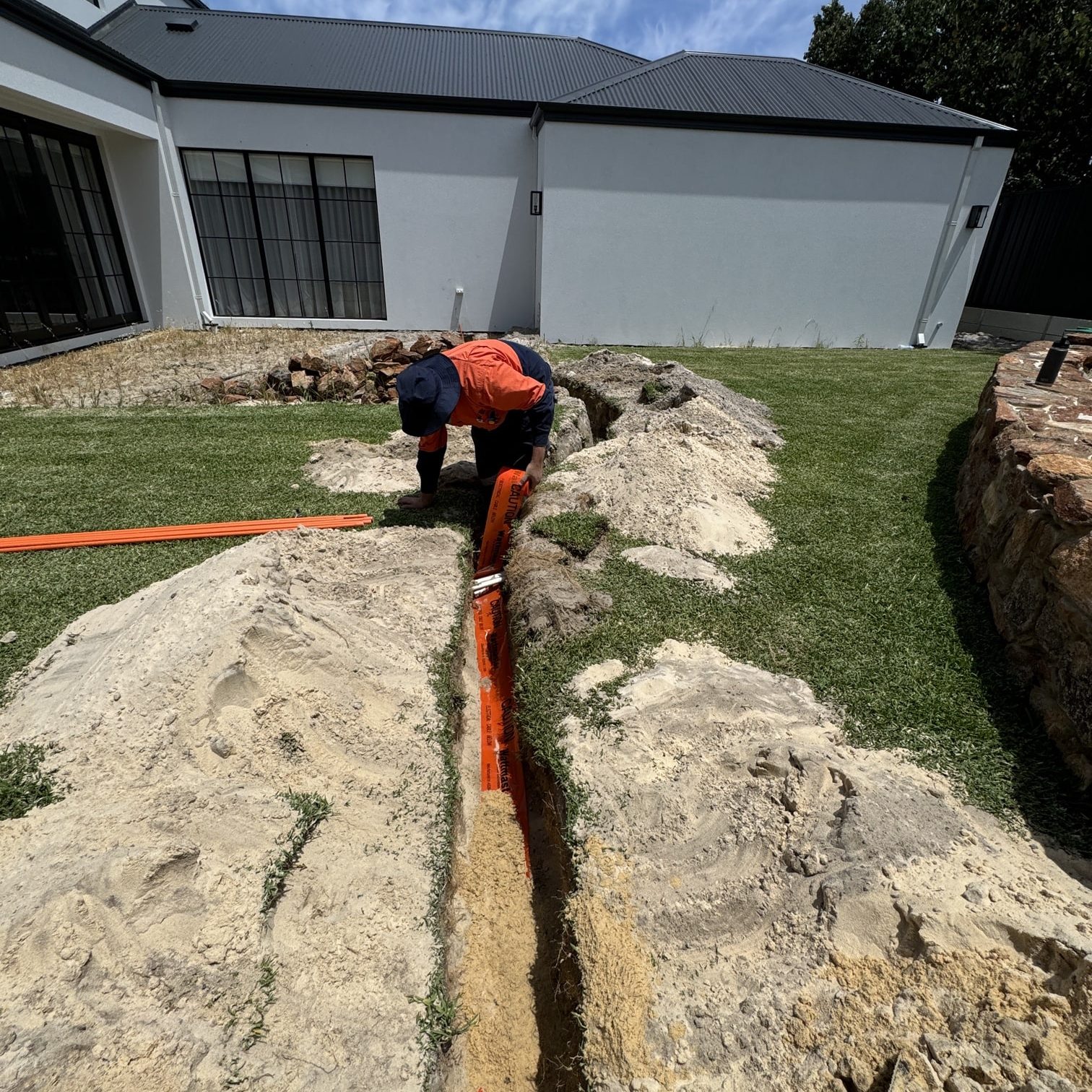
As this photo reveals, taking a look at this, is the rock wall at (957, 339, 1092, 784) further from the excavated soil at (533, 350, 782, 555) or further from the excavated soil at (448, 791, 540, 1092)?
the excavated soil at (448, 791, 540, 1092)

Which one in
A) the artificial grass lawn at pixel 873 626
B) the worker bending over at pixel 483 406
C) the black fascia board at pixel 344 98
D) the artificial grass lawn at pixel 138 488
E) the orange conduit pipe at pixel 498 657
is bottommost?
the orange conduit pipe at pixel 498 657

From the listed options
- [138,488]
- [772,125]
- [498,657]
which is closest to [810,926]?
[498,657]

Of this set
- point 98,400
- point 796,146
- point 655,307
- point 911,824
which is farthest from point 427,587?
point 796,146

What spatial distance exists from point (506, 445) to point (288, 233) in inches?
355

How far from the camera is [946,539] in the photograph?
3893 mm

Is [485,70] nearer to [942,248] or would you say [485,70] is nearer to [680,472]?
[942,248]

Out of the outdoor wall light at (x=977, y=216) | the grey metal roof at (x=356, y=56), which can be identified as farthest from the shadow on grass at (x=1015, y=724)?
the grey metal roof at (x=356, y=56)

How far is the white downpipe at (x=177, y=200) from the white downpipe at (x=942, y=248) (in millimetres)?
12643

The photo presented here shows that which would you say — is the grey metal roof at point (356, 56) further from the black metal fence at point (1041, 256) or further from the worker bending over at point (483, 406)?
the worker bending over at point (483, 406)

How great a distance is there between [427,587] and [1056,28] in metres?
18.2

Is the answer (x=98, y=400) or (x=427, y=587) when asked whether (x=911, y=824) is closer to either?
(x=427, y=587)

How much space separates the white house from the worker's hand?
7477mm

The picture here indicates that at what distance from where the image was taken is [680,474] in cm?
439

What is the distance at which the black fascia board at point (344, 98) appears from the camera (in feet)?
32.1
